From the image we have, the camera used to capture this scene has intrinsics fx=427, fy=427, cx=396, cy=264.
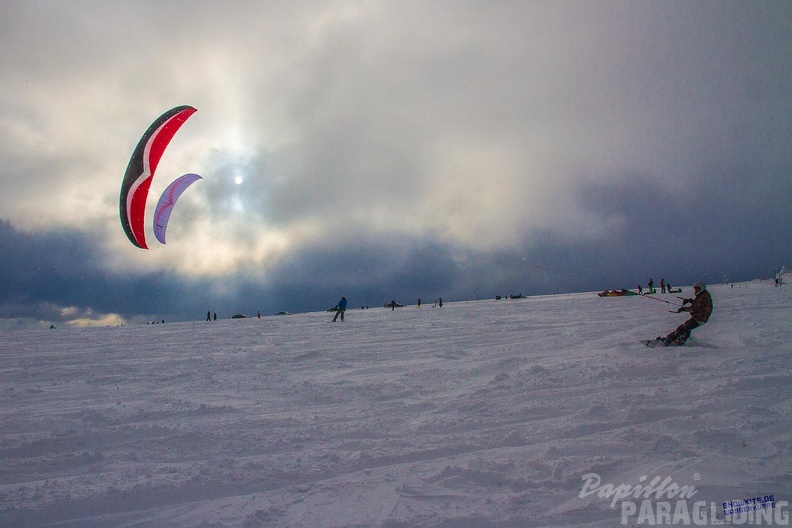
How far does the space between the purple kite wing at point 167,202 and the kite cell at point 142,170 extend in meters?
1.41

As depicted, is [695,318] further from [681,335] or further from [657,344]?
[657,344]

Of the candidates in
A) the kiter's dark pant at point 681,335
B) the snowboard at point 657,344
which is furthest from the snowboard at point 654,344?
the kiter's dark pant at point 681,335

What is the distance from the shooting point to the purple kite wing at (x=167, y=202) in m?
15.4

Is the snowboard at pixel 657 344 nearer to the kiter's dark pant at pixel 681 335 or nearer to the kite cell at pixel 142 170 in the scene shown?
the kiter's dark pant at pixel 681 335

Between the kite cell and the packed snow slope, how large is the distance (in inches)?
237

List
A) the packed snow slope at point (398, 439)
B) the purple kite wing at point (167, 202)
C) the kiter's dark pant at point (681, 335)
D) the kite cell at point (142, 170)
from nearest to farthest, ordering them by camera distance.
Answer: the packed snow slope at point (398, 439), the kiter's dark pant at point (681, 335), the kite cell at point (142, 170), the purple kite wing at point (167, 202)

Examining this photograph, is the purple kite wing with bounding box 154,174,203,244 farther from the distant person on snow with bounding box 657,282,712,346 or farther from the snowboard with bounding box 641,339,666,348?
the distant person on snow with bounding box 657,282,712,346

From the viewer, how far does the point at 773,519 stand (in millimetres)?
2855

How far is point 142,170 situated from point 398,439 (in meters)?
12.5

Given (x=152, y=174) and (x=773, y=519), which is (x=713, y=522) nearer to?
(x=773, y=519)

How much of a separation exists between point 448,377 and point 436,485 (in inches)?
146

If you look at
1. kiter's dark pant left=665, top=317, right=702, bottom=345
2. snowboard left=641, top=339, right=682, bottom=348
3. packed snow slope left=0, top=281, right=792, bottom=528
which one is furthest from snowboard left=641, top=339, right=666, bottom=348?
packed snow slope left=0, top=281, right=792, bottom=528

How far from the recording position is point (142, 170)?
13125 mm

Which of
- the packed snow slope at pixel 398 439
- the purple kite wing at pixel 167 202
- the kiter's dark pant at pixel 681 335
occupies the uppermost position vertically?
the purple kite wing at pixel 167 202
